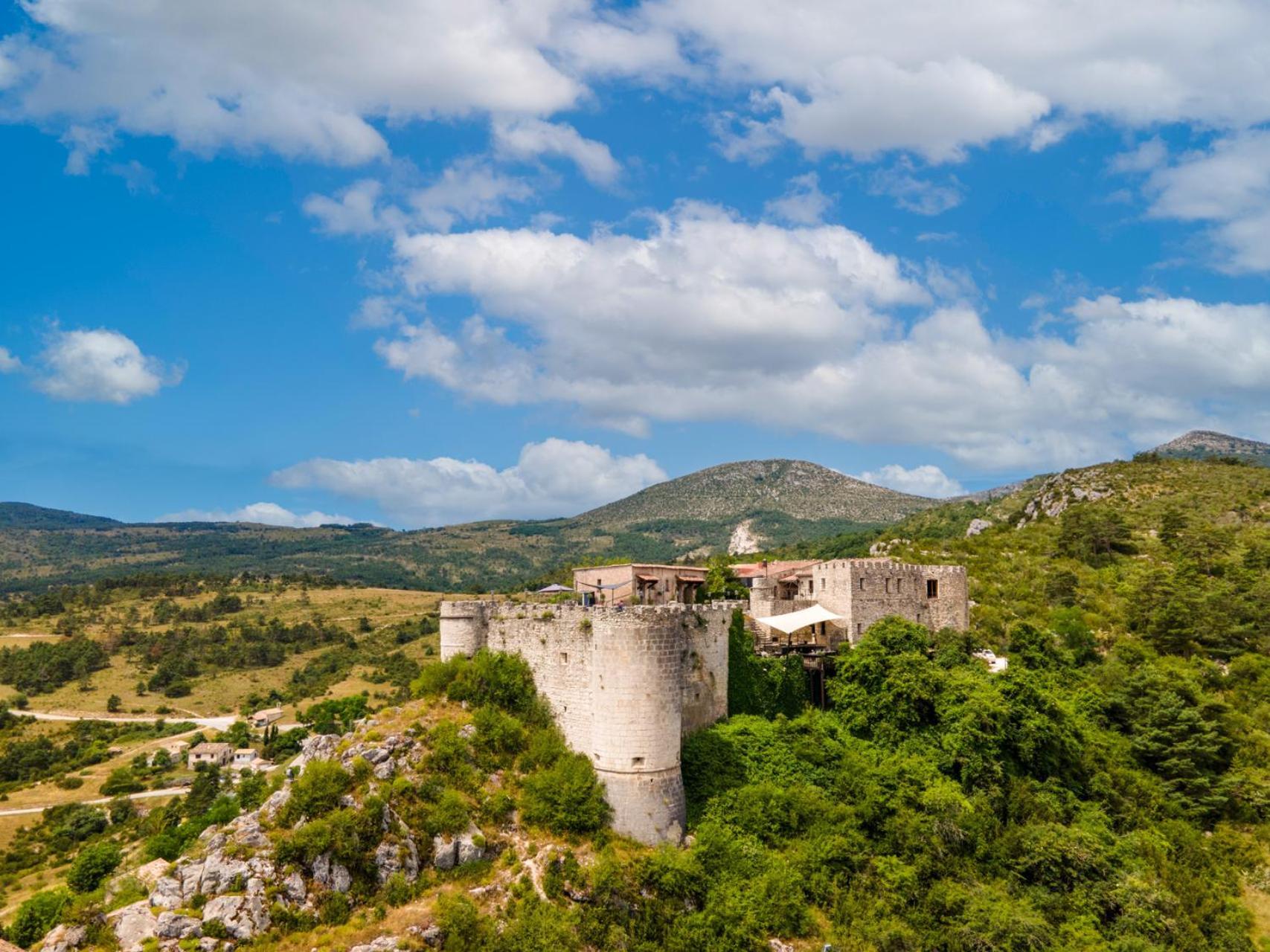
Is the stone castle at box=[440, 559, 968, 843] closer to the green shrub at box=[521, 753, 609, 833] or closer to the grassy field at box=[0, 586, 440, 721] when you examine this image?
the green shrub at box=[521, 753, 609, 833]

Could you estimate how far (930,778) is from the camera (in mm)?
31750

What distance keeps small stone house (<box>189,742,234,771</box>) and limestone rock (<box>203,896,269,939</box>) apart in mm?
60579

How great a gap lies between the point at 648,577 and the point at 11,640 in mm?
113876

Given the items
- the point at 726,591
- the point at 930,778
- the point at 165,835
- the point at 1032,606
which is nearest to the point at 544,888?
the point at 930,778

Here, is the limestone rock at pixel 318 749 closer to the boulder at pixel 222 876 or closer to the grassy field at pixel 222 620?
the boulder at pixel 222 876

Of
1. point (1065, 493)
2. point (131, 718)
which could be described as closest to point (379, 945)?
point (1065, 493)

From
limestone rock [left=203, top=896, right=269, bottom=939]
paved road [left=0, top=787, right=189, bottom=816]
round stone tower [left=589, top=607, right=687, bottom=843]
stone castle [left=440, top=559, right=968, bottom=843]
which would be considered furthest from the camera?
paved road [left=0, top=787, right=189, bottom=816]

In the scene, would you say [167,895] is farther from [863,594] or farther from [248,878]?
[863,594]

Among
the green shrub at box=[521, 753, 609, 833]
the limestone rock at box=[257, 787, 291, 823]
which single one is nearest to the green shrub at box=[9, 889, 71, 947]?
the limestone rock at box=[257, 787, 291, 823]

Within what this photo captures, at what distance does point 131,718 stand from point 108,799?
2747 cm

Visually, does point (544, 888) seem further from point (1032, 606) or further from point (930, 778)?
point (1032, 606)

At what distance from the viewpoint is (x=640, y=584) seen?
4197 centimetres

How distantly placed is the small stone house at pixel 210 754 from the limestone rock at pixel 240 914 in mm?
60579

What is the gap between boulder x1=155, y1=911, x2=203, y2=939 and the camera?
22891mm
